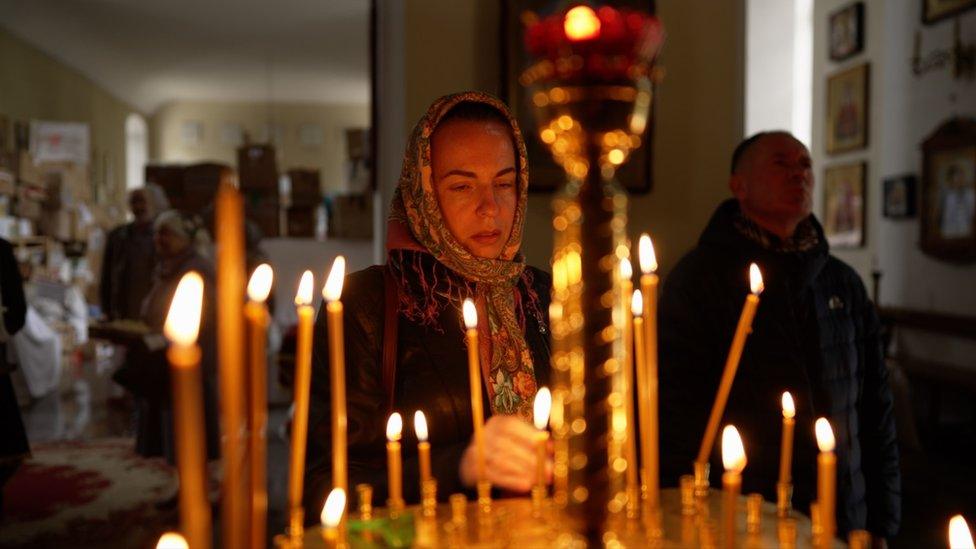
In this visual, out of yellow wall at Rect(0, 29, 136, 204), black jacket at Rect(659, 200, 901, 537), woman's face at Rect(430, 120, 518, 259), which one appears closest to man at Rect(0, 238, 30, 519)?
woman's face at Rect(430, 120, 518, 259)

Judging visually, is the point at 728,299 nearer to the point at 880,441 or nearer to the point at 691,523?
the point at 880,441

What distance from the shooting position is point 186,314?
1.52 ft

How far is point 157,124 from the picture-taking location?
54.2ft

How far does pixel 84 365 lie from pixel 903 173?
1013cm

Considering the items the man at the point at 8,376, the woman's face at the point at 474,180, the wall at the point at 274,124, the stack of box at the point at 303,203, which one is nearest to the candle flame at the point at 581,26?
the woman's face at the point at 474,180

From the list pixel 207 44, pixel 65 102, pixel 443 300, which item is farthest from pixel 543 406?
pixel 65 102

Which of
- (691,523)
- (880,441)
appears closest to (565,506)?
(691,523)

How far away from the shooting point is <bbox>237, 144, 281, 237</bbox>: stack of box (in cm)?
1030

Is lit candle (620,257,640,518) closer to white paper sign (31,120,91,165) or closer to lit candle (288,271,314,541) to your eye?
lit candle (288,271,314,541)

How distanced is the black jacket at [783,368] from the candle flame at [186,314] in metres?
1.96

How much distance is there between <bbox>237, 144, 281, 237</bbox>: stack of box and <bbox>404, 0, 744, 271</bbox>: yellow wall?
23.8ft

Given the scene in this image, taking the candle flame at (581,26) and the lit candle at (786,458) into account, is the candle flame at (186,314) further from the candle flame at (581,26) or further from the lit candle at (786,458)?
the lit candle at (786,458)

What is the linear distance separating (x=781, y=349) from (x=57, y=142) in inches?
462

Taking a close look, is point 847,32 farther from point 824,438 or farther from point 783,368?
point 824,438
